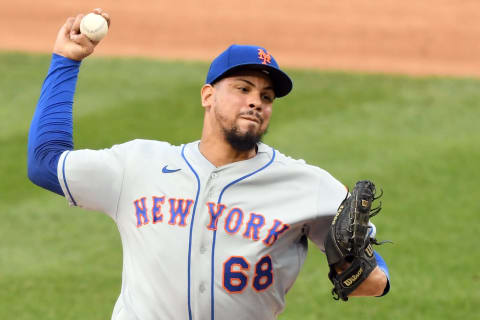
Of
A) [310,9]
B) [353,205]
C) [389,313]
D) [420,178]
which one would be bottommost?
[389,313]

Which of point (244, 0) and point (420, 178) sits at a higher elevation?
point (244, 0)

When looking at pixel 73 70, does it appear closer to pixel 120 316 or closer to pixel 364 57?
pixel 120 316

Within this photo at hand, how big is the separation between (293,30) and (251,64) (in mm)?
12622

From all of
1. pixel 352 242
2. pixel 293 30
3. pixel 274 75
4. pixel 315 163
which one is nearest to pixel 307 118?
pixel 315 163

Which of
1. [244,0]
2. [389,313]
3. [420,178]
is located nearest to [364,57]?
[244,0]

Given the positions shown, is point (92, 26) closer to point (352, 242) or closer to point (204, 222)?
point (204, 222)

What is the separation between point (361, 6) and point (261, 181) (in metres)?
13.7

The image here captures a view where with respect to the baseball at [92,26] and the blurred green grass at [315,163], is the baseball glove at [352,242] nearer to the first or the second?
the baseball at [92,26]

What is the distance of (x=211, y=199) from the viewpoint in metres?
3.53

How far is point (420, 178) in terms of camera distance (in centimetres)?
927

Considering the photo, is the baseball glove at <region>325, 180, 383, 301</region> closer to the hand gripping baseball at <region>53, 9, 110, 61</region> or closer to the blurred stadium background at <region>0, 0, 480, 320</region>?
the hand gripping baseball at <region>53, 9, 110, 61</region>

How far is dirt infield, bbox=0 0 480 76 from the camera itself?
14.3 metres

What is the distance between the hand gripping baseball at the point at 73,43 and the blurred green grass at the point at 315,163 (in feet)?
11.3

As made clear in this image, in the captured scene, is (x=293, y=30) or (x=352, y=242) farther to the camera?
(x=293, y=30)
